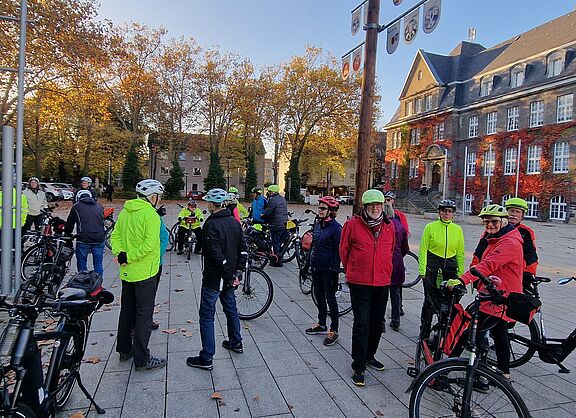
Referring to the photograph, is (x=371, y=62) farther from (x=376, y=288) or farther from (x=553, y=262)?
(x=553, y=262)

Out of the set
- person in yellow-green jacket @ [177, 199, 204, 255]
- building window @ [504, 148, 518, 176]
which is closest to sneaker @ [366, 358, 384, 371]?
person in yellow-green jacket @ [177, 199, 204, 255]

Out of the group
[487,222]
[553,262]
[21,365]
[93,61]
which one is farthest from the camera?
[93,61]

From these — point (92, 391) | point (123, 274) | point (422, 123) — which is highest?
point (422, 123)

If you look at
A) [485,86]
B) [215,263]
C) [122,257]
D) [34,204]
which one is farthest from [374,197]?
[485,86]

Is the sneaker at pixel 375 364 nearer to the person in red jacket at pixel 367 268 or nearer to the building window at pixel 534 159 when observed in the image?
the person in red jacket at pixel 367 268

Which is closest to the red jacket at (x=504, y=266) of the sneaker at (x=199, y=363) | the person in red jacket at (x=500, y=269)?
the person in red jacket at (x=500, y=269)

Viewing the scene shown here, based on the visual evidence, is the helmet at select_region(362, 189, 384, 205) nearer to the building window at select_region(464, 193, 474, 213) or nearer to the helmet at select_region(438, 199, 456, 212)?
the helmet at select_region(438, 199, 456, 212)

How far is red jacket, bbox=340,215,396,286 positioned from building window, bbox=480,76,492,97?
41.5m

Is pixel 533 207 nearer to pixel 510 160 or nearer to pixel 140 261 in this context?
pixel 510 160

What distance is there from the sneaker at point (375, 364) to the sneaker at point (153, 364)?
2.22 meters

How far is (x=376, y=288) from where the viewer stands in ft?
13.3

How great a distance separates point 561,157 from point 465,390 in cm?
3586

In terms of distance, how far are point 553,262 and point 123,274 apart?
494 inches

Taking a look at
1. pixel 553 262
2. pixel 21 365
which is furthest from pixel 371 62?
pixel 553 262
